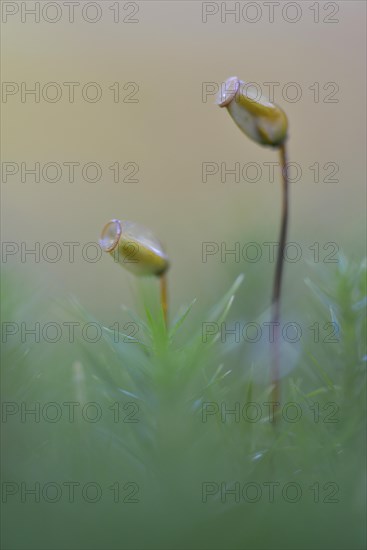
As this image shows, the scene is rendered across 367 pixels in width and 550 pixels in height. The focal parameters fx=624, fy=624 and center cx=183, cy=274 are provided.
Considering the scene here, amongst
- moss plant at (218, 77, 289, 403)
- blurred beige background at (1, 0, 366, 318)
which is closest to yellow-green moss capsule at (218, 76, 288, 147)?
moss plant at (218, 77, 289, 403)

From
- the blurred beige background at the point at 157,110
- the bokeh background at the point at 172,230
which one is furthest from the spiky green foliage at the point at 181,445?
the blurred beige background at the point at 157,110

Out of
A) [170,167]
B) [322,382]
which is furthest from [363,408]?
[170,167]

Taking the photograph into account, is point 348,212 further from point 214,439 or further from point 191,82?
point 191,82

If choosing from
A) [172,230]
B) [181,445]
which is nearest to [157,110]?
[172,230]

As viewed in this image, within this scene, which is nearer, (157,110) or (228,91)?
(228,91)

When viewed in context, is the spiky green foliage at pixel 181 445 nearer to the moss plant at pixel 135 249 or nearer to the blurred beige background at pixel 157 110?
the moss plant at pixel 135 249

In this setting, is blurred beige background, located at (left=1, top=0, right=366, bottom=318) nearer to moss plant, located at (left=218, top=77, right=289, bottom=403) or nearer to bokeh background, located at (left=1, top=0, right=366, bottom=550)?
bokeh background, located at (left=1, top=0, right=366, bottom=550)

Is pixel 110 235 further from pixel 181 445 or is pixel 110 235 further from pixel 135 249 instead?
pixel 181 445
